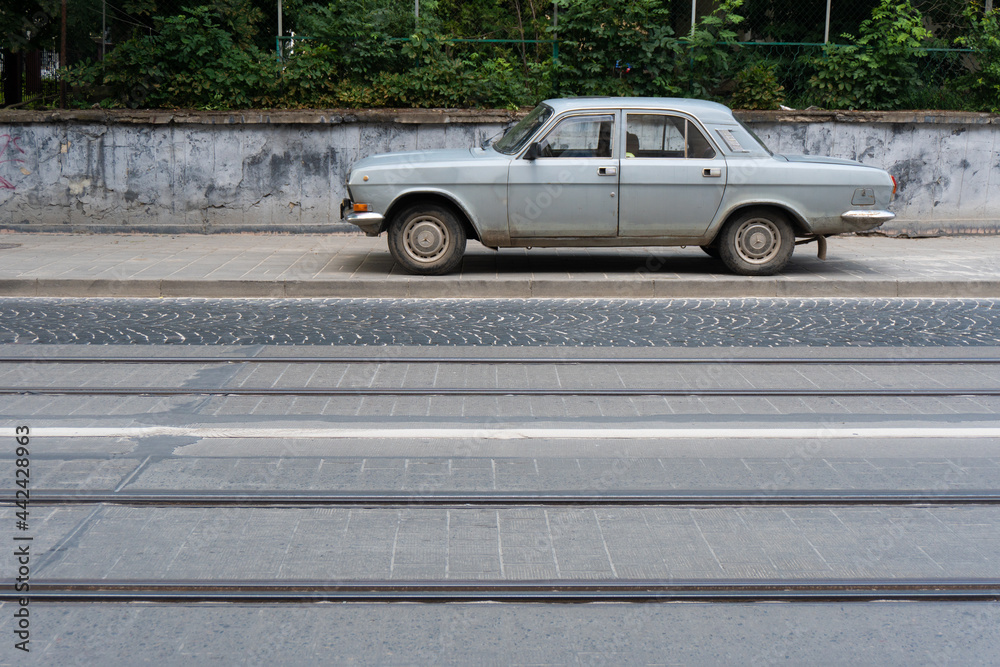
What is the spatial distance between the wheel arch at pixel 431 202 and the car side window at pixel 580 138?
101cm

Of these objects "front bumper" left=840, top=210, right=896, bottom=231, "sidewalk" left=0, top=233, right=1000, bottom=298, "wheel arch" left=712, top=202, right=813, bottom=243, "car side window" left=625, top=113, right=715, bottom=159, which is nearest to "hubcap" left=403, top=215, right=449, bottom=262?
"sidewalk" left=0, top=233, right=1000, bottom=298

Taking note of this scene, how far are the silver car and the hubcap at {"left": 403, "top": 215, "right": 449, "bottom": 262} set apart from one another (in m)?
0.01

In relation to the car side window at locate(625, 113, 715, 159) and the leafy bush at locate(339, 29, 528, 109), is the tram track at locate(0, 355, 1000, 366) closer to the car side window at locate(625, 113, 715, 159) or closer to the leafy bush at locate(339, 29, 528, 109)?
the car side window at locate(625, 113, 715, 159)

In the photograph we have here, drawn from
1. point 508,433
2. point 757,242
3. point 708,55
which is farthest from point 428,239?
point 708,55

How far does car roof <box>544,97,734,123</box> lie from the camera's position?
34.8 ft

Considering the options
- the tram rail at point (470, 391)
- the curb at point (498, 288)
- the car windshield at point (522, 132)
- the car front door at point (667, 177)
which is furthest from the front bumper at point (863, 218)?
the tram rail at point (470, 391)

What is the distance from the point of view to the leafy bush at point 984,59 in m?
14.9

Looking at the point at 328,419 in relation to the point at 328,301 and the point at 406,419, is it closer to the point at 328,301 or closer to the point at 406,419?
the point at 406,419

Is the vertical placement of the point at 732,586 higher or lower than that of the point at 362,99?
lower

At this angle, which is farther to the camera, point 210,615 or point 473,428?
point 473,428

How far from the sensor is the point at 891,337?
825cm

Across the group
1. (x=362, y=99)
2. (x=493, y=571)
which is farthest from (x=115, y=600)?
(x=362, y=99)

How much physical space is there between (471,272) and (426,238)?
685mm

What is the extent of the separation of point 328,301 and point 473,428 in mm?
4530
